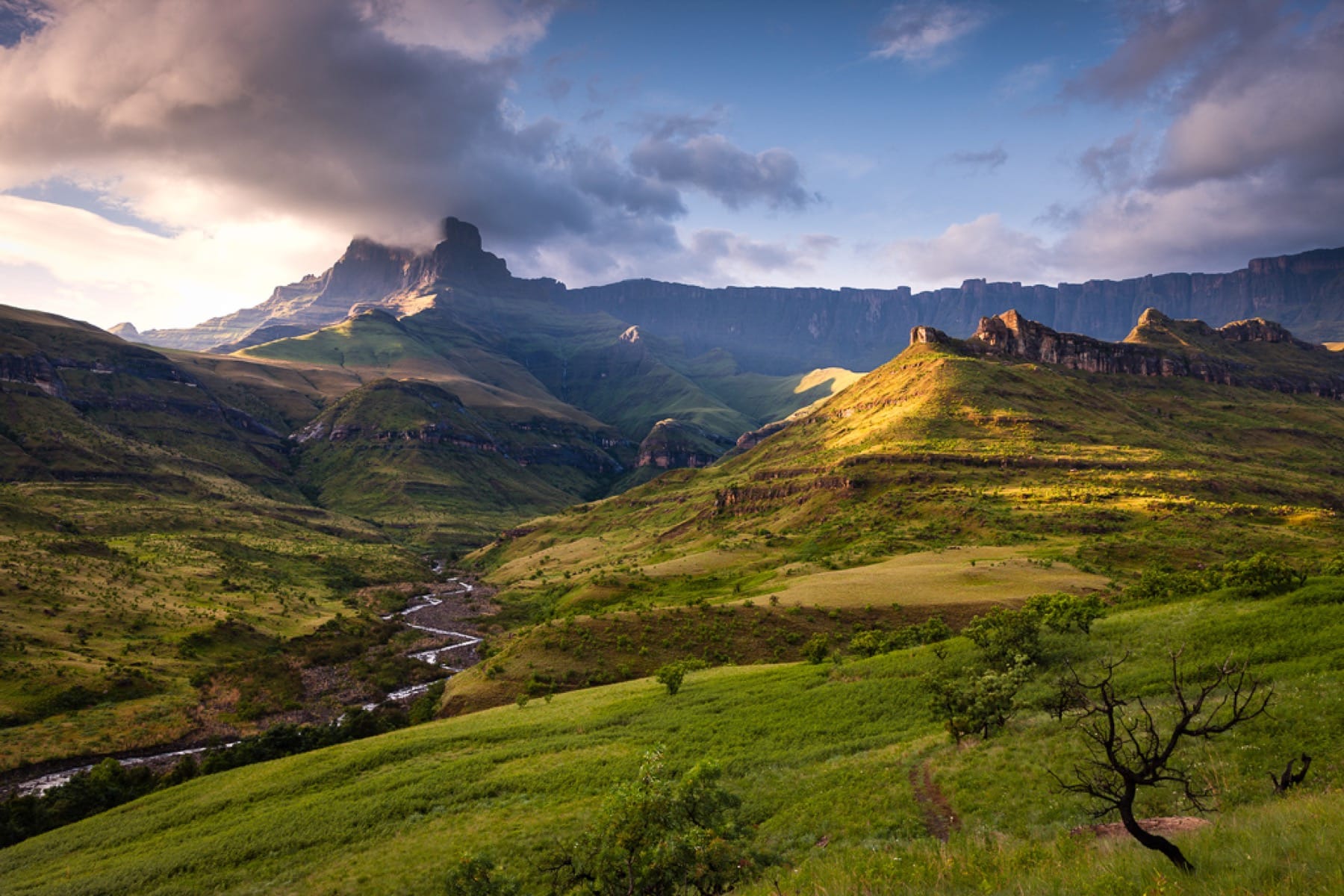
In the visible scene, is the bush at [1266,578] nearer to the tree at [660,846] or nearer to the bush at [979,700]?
the bush at [979,700]

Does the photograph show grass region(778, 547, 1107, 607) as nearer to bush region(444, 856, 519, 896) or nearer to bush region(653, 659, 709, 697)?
bush region(653, 659, 709, 697)

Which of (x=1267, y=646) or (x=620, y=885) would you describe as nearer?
(x=620, y=885)

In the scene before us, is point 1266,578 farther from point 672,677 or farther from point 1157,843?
point 672,677

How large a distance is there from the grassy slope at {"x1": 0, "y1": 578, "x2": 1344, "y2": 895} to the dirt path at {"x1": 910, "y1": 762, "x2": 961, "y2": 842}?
0.43 m

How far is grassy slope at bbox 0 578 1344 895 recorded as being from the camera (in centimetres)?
1330

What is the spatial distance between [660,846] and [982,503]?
133 meters

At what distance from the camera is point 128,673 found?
80.9m

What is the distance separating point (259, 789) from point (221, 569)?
115m

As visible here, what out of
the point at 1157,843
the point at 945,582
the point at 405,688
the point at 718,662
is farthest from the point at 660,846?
the point at 405,688

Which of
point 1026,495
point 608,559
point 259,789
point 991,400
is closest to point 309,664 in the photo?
point 259,789

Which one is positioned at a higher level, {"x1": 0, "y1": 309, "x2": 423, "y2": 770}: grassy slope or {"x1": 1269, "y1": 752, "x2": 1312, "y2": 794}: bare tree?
{"x1": 1269, "y1": 752, "x2": 1312, "y2": 794}: bare tree

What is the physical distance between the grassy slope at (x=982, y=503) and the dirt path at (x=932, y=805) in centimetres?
6181

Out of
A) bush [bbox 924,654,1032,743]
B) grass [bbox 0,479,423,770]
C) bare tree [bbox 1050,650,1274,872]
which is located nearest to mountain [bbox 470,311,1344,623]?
grass [bbox 0,479,423,770]

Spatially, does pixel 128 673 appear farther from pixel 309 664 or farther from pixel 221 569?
pixel 221 569
